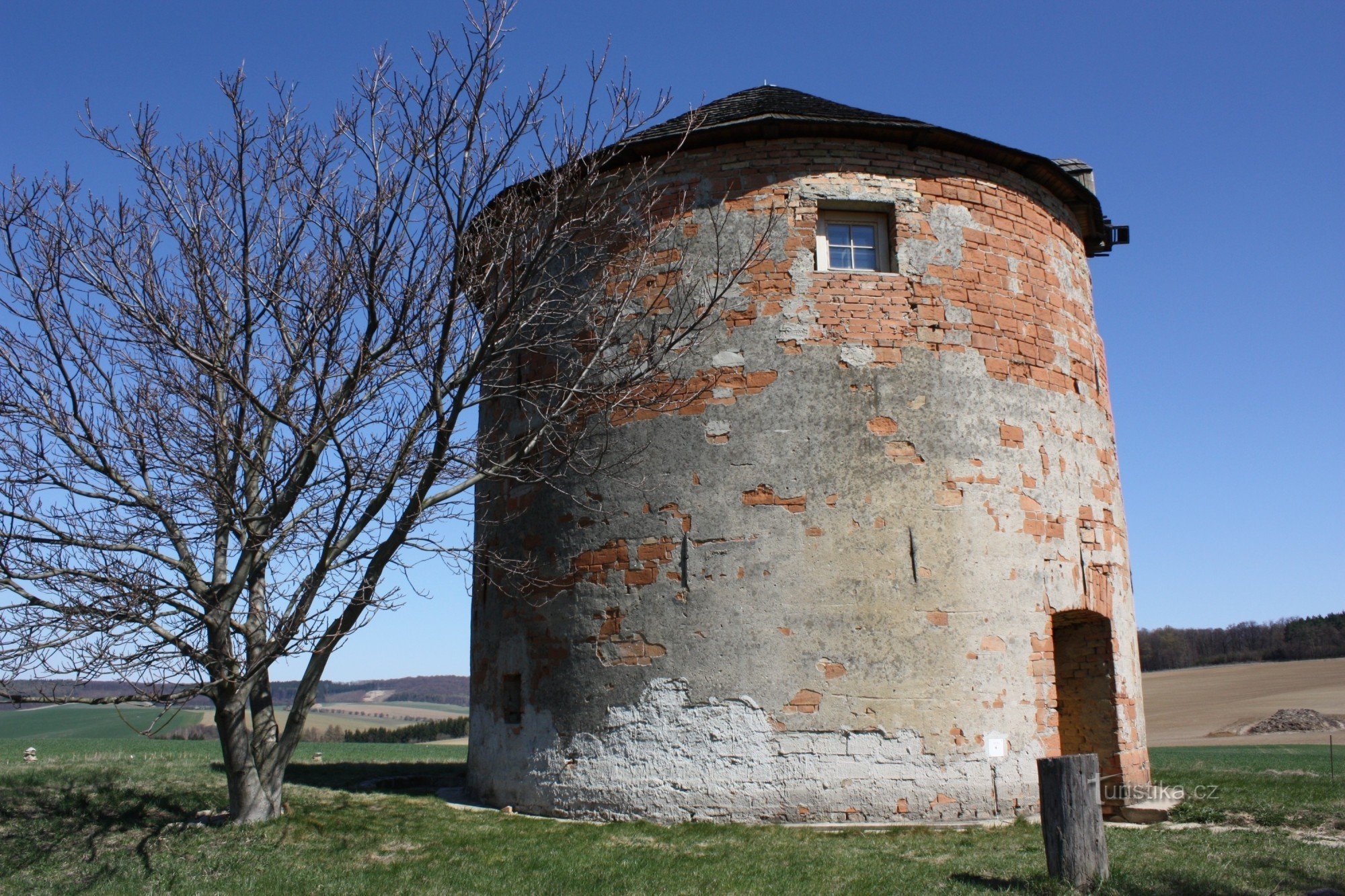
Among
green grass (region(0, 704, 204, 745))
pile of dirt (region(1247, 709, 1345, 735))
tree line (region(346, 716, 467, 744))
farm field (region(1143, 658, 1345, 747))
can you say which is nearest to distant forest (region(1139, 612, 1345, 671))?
farm field (region(1143, 658, 1345, 747))

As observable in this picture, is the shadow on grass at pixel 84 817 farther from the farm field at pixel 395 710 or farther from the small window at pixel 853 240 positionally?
the farm field at pixel 395 710

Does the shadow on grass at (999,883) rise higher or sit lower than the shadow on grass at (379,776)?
higher

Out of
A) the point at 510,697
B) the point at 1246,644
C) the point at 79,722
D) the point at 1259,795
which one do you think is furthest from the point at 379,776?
the point at 1246,644

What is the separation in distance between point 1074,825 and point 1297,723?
25324 mm

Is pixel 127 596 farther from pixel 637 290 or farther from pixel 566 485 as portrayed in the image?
pixel 637 290

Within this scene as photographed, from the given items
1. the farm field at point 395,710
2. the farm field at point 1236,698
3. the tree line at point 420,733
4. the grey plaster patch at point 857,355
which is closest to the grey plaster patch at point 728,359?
the grey plaster patch at point 857,355

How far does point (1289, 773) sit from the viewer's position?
10.8m

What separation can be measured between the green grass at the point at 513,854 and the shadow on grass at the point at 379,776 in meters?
1.18

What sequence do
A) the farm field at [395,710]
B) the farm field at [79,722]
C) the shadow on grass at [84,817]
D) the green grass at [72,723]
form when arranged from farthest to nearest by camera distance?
the farm field at [395,710] < the green grass at [72,723] < the farm field at [79,722] < the shadow on grass at [84,817]

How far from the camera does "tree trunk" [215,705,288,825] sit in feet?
22.5

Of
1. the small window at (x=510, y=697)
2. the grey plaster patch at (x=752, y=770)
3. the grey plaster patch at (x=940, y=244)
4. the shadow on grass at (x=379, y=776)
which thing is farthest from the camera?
the shadow on grass at (x=379, y=776)

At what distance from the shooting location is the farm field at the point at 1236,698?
25617 millimetres

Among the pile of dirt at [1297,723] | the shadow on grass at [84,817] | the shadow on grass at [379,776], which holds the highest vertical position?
the shadow on grass at [84,817]

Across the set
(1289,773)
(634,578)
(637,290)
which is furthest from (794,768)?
(1289,773)
